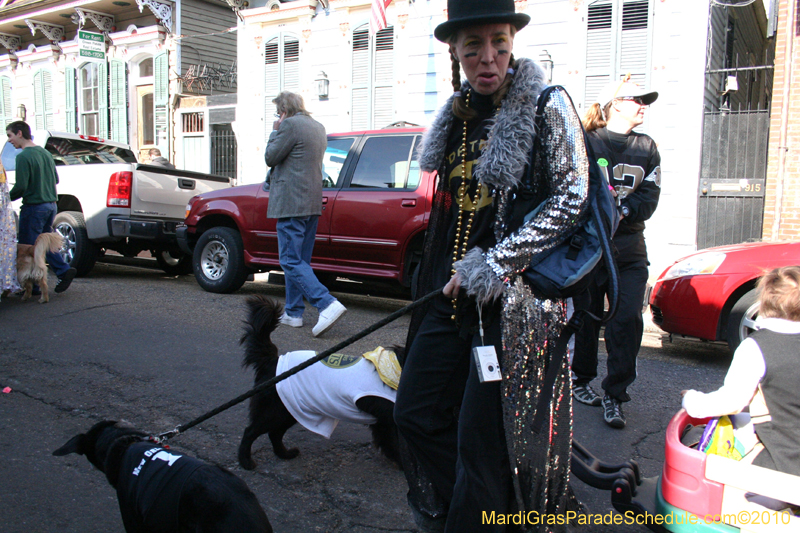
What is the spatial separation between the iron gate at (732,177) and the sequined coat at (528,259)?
9933mm

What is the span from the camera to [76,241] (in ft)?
27.0

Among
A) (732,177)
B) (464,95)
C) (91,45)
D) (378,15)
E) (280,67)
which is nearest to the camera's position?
(464,95)

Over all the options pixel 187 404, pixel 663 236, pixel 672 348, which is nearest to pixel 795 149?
pixel 663 236

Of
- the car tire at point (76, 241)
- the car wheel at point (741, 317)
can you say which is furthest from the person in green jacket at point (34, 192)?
the car wheel at point (741, 317)

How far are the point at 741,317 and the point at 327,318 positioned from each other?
331cm

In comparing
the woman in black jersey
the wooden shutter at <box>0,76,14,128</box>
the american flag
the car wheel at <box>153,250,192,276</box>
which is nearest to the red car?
the woman in black jersey

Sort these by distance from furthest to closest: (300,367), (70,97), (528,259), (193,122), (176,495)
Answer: (70,97) < (193,122) < (300,367) < (176,495) < (528,259)

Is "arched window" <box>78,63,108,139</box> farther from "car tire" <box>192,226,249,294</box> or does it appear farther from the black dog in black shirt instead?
the black dog in black shirt

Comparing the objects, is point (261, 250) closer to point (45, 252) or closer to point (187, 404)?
point (45, 252)

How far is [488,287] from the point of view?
1.78 m

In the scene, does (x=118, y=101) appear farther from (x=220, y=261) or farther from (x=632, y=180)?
(x=632, y=180)

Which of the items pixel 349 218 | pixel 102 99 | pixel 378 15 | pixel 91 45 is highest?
pixel 91 45

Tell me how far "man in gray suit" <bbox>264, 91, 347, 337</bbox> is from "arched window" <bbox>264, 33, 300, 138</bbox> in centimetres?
975

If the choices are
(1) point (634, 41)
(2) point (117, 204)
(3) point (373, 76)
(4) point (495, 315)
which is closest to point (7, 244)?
(2) point (117, 204)
